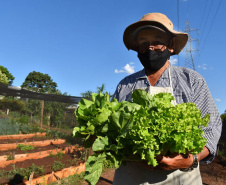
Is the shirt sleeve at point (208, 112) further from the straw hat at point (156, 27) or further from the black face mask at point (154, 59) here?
the straw hat at point (156, 27)

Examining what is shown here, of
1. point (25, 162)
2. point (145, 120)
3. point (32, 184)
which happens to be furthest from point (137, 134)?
point (25, 162)

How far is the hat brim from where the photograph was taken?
7.16ft

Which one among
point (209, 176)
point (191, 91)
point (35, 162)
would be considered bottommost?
point (209, 176)

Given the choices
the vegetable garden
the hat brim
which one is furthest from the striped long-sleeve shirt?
the vegetable garden

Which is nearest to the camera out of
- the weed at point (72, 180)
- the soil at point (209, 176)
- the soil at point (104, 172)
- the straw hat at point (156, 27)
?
the straw hat at point (156, 27)

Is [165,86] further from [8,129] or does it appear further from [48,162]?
[8,129]

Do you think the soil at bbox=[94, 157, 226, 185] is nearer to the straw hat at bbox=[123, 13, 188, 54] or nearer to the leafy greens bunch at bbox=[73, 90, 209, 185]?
the straw hat at bbox=[123, 13, 188, 54]

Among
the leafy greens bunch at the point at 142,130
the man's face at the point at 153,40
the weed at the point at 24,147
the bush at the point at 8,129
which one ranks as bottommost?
the weed at the point at 24,147

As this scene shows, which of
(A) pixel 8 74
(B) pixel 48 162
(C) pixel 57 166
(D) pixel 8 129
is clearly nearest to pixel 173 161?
(C) pixel 57 166

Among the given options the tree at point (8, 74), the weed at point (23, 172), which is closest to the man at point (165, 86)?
the weed at point (23, 172)

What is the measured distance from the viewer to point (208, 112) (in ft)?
5.90

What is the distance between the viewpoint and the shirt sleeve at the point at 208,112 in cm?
172

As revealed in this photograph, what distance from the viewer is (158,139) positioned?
1.39m

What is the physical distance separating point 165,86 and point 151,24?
2.13 ft
